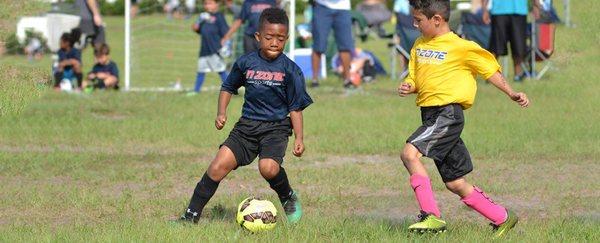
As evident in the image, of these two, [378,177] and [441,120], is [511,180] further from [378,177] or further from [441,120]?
[441,120]

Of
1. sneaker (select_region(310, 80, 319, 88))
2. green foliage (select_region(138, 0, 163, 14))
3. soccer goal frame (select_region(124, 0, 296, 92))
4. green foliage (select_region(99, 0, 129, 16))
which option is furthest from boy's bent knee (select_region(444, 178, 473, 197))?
green foliage (select_region(99, 0, 129, 16))

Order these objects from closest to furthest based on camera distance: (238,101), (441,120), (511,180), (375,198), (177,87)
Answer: (441,120) → (375,198) → (511,180) → (238,101) → (177,87)

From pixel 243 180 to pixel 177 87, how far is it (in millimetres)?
8923

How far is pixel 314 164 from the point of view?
12031mm

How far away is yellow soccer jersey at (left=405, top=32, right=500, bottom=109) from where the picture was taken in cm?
799

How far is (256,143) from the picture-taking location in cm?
858

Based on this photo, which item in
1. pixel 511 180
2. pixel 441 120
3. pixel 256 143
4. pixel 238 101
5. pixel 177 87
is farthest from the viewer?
pixel 177 87

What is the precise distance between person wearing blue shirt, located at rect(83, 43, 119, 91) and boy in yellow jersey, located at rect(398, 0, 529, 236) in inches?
475

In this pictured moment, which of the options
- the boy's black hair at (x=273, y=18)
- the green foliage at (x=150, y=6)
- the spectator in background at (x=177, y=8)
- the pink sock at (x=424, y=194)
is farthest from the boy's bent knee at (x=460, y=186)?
the spectator in background at (x=177, y=8)

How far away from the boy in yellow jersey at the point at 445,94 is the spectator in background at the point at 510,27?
422 inches

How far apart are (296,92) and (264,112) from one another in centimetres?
26

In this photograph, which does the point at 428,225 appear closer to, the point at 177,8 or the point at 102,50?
the point at 102,50

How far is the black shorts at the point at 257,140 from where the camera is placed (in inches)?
335

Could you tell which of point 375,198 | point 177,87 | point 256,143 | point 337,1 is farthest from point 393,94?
point 256,143
